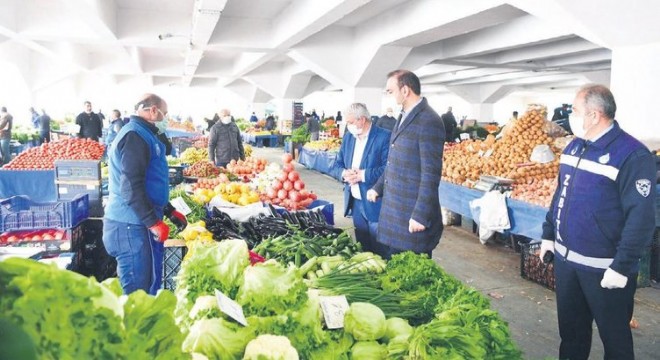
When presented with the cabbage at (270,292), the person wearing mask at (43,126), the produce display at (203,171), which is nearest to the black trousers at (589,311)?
the cabbage at (270,292)

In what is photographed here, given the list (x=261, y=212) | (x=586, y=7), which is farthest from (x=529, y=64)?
(x=261, y=212)

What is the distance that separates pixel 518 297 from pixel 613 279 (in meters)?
2.49

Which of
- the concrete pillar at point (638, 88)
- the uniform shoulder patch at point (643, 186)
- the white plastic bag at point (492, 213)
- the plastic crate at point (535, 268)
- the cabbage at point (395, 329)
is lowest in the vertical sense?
the plastic crate at point (535, 268)

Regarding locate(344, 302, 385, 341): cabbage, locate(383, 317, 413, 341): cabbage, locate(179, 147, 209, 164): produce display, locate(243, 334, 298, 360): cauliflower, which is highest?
locate(243, 334, 298, 360): cauliflower

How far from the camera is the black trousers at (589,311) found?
253 cm

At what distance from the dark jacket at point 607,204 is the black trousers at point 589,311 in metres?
0.08

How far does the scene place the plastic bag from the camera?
21.1ft

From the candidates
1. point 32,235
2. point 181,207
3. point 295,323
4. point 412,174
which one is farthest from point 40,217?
point 295,323

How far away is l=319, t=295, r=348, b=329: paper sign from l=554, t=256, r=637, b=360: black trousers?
1.50 metres

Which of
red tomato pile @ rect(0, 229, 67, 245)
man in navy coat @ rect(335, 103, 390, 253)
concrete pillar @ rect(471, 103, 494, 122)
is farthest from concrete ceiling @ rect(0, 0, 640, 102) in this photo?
concrete pillar @ rect(471, 103, 494, 122)

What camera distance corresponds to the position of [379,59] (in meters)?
12.1

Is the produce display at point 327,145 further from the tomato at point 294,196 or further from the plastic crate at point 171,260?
the plastic crate at point 171,260

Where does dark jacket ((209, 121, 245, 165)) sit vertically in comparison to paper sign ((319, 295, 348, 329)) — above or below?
above

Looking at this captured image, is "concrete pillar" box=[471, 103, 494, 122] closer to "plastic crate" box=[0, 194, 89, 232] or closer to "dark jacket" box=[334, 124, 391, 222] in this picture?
"dark jacket" box=[334, 124, 391, 222]
